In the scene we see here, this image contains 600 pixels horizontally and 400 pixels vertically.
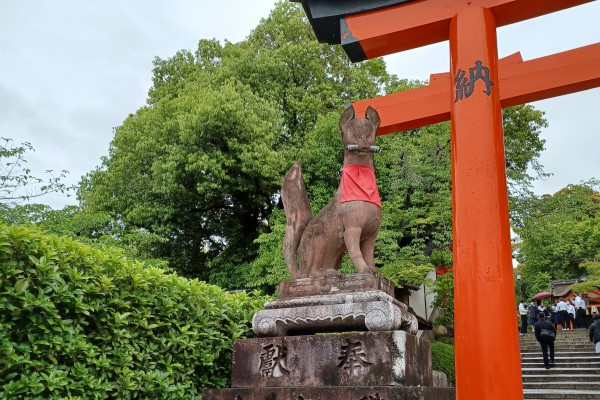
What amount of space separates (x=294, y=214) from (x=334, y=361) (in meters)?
1.58

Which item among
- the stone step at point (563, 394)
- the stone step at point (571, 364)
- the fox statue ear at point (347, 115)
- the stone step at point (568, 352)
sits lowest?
the stone step at point (563, 394)

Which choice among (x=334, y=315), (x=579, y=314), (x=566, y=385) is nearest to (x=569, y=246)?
(x=579, y=314)

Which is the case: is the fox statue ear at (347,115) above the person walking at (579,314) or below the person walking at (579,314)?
above

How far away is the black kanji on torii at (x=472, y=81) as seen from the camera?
166 inches

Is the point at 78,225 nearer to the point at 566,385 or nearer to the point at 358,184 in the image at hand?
the point at 358,184

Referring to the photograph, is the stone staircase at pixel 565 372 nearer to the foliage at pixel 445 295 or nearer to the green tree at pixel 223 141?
Result: the foliage at pixel 445 295

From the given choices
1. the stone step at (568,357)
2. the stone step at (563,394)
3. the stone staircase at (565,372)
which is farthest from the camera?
the stone step at (568,357)

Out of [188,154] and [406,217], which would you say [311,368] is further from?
[188,154]

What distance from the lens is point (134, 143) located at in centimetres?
1680

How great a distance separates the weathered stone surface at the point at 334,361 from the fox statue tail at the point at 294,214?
873mm

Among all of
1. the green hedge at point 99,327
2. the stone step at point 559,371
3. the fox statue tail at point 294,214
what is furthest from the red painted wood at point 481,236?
the stone step at point 559,371

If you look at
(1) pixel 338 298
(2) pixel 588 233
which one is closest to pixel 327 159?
(1) pixel 338 298

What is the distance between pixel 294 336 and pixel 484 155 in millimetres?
2101

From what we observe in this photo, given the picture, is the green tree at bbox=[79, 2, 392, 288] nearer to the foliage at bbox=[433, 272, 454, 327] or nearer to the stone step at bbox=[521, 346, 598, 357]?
the foliage at bbox=[433, 272, 454, 327]
